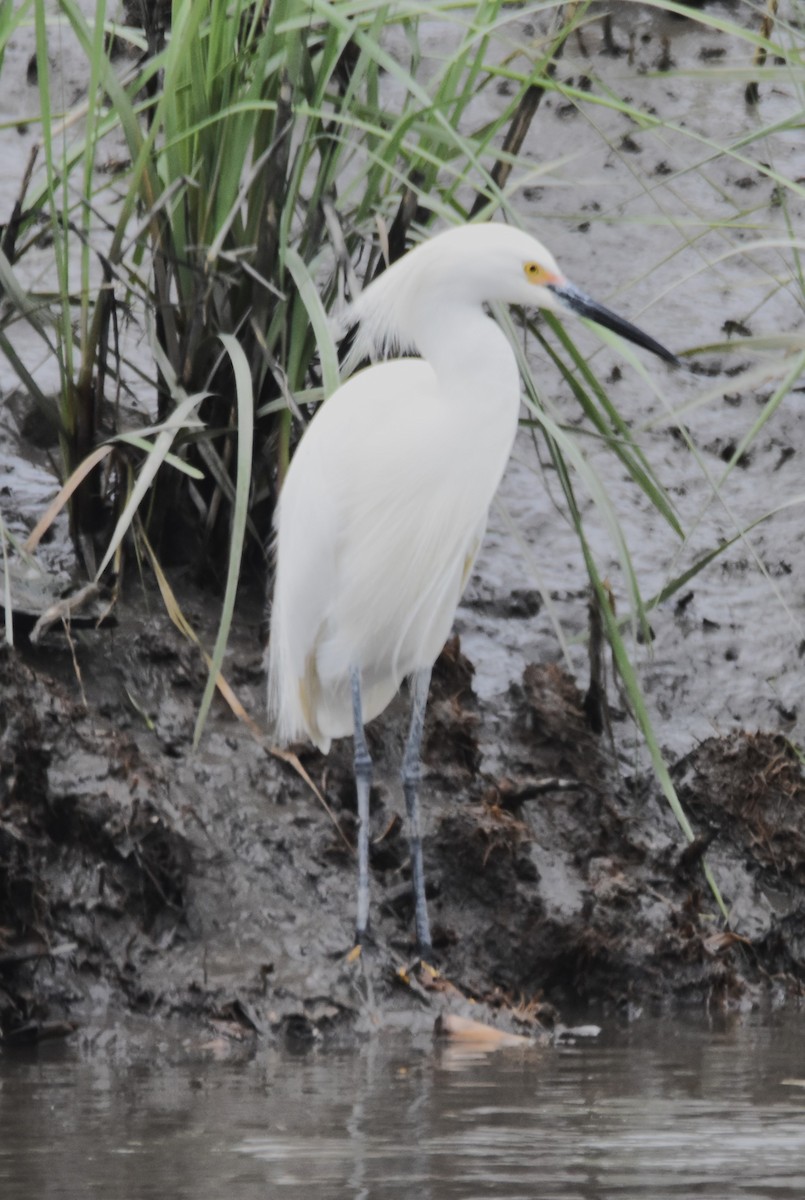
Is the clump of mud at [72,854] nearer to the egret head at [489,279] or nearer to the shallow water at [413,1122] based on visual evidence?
the shallow water at [413,1122]

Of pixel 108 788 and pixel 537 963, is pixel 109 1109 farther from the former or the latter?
pixel 537 963

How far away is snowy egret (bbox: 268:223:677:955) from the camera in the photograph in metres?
3.71

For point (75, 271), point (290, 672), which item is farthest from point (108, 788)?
point (75, 271)

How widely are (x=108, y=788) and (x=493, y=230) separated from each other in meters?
1.40

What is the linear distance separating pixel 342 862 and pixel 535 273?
1.35 m

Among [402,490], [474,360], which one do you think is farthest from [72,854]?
[474,360]

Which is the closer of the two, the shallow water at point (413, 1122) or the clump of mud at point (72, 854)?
the shallow water at point (413, 1122)

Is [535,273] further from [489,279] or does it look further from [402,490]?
[402,490]

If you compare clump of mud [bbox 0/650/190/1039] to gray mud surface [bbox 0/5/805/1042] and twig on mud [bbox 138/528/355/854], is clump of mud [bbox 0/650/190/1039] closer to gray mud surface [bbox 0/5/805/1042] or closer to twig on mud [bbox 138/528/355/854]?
gray mud surface [bbox 0/5/805/1042]

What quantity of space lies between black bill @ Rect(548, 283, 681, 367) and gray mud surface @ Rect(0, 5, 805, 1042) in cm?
20

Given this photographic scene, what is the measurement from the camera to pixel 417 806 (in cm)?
394

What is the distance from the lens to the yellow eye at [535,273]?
3672mm

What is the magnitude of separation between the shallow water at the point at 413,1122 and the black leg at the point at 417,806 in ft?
1.23

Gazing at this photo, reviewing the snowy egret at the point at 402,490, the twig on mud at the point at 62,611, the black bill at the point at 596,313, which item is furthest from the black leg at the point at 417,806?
the black bill at the point at 596,313
